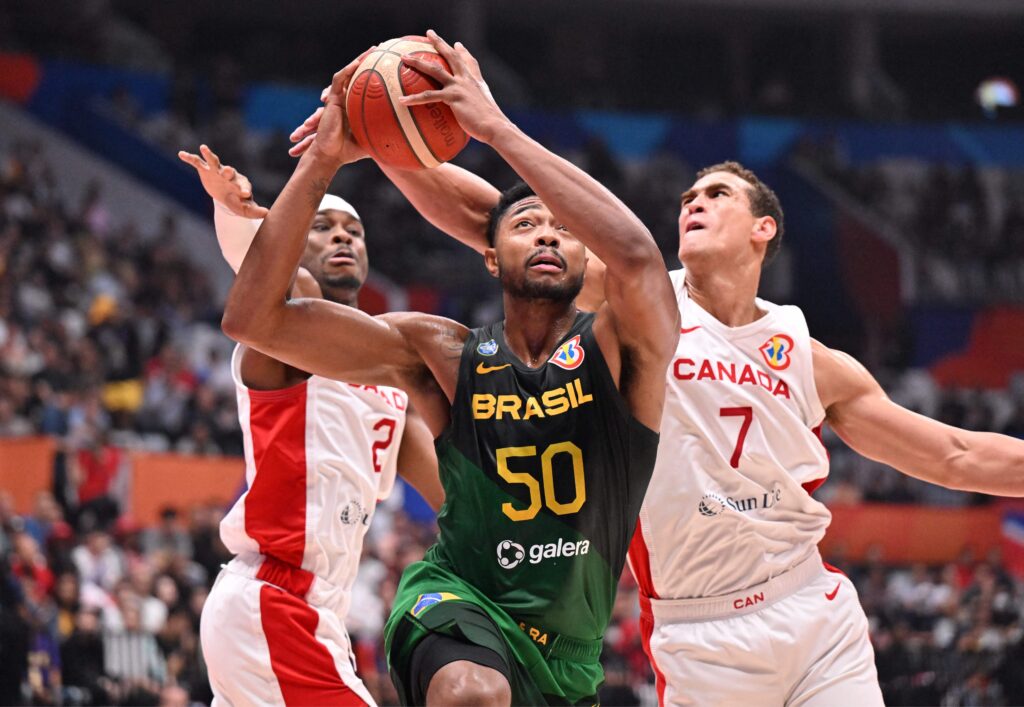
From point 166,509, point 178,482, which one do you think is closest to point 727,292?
point 166,509

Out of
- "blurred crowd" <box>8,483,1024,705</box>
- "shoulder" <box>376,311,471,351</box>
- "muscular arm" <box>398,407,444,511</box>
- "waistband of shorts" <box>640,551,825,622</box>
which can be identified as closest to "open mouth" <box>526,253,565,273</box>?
"shoulder" <box>376,311,471,351</box>

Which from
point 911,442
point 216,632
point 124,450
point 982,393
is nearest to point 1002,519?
point 982,393

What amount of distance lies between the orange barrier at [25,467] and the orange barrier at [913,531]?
9.42 meters

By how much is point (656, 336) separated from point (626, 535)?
70cm

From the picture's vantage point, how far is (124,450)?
531 inches

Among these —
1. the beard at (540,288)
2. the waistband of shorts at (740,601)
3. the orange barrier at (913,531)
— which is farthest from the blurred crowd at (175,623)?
the beard at (540,288)

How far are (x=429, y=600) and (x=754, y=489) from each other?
1.58 m

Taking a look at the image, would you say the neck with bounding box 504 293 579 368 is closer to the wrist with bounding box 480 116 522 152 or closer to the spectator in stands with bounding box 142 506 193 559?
the wrist with bounding box 480 116 522 152

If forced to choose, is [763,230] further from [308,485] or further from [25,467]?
[25,467]

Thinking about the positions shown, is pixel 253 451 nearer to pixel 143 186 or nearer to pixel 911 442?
pixel 911 442

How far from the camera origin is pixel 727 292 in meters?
5.57

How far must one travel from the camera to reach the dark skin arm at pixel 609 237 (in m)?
4.22

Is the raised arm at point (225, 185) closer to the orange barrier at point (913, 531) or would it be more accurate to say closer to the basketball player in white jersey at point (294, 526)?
the basketball player in white jersey at point (294, 526)

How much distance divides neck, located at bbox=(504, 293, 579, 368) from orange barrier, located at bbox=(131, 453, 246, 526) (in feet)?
30.3
